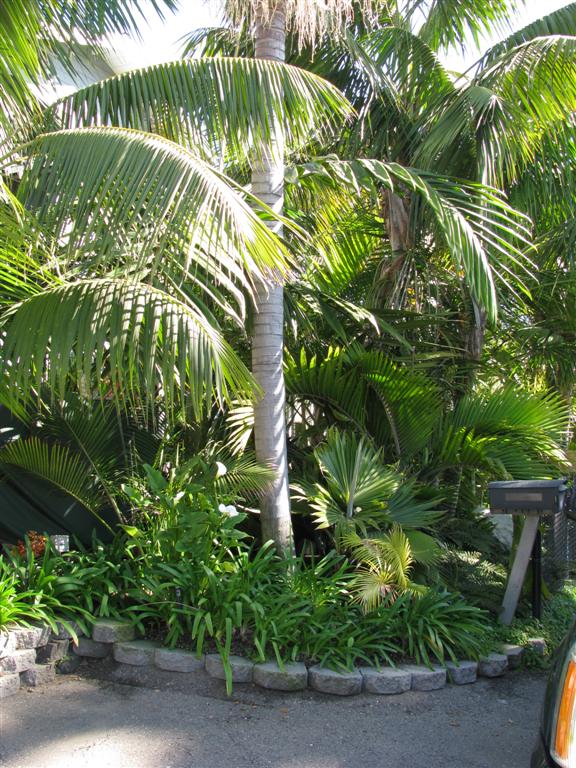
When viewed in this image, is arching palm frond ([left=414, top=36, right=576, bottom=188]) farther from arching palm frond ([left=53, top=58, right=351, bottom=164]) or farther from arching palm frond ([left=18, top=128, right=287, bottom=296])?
arching palm frond ([left=18, top=128, right=287, bottom=296])

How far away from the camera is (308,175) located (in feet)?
21.1

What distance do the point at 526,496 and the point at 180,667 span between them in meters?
2.48

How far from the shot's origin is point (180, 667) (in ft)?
16.1

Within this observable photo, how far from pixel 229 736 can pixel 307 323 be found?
11.5ft

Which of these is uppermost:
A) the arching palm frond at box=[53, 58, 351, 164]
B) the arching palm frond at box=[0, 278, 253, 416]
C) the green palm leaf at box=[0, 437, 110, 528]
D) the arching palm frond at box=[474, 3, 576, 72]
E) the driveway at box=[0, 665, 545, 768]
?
the arching palm frond at box=[474, 3, 576, 72]

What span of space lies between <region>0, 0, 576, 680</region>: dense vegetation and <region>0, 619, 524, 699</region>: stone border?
0.40ft

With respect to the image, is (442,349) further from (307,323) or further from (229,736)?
(229,736)

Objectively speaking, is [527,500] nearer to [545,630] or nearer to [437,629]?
[437,629]

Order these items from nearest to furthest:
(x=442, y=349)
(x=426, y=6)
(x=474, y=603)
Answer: (x=474, y=603), (x=442, y=349), (x=426, y=6)

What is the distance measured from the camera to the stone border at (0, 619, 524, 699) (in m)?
4.77

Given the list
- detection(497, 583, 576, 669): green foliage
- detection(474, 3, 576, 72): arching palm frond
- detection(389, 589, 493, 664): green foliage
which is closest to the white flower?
detection(389, 589, 493, 664): green foliage

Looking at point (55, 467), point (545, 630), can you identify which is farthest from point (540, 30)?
point (55, 467)

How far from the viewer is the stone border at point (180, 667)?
4.77 meters

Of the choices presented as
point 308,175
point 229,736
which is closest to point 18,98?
point 308,175
